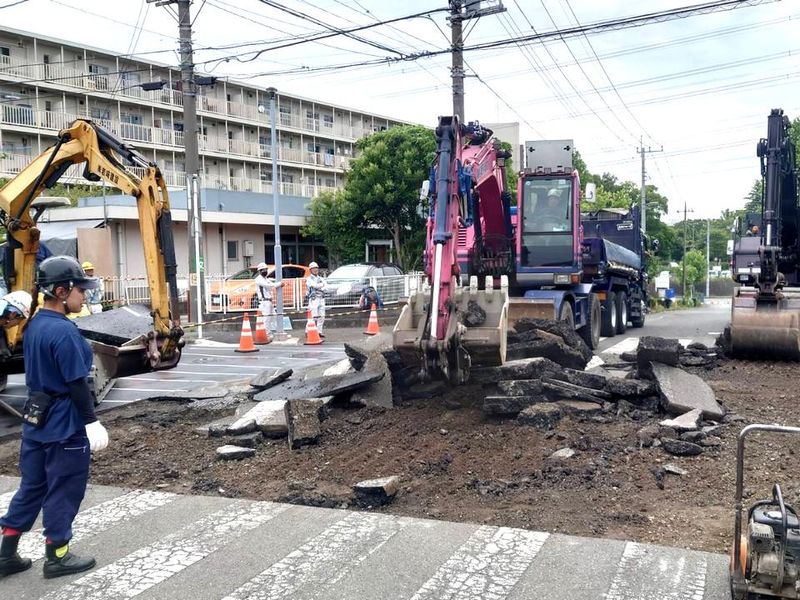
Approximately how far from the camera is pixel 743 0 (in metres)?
13.9

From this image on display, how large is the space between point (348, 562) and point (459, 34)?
16257mm

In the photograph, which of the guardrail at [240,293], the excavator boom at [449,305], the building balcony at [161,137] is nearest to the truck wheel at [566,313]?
the excavator boom at [449,305]

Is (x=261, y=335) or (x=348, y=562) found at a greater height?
(x=261, y=335)

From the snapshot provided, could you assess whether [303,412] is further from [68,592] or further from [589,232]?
[589,232]

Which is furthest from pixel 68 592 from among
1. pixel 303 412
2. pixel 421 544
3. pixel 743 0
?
pixel 743 0

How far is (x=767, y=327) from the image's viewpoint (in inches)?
504

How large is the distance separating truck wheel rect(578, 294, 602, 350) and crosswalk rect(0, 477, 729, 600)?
38.1 feet

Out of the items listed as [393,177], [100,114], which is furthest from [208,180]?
[393,177]

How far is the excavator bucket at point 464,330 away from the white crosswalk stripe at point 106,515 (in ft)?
10.3

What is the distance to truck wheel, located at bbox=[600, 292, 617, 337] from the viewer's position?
64.2 feet

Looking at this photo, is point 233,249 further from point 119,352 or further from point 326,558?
point 326,558

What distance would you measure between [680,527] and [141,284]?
814 inches

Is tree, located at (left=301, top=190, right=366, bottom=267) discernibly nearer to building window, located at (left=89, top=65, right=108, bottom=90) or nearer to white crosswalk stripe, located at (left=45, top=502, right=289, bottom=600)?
building window, located at (left=89, top=65, right=108, bottom=90)

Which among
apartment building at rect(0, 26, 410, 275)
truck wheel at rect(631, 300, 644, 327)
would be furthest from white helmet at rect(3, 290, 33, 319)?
apartment building at rect(0, 26, 410, 275)
